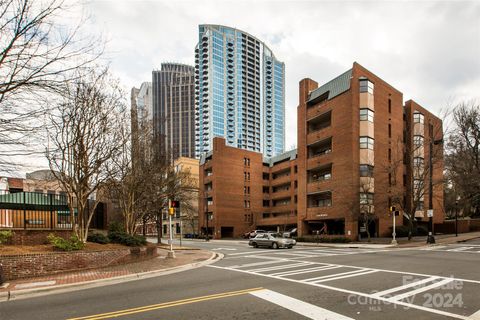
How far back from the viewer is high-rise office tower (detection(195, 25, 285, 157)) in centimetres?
14125

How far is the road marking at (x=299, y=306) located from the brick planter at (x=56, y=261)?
802 cm

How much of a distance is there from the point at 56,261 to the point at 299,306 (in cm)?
969

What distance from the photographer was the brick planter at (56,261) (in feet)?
37.7

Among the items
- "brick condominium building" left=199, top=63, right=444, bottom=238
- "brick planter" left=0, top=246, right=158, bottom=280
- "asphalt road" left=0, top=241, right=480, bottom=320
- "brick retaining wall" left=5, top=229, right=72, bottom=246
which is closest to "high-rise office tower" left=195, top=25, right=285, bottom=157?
"brick condominium building" left=199, top=63, right=444, bottom=238

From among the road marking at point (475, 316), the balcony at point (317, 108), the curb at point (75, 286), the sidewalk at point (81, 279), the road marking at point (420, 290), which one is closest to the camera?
the road marking at point (475, 316)

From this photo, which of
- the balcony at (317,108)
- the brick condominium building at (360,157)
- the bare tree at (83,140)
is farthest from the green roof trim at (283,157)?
the bare tree at (83,140)

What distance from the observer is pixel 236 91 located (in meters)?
151

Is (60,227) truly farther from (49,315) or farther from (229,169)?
(229,169)

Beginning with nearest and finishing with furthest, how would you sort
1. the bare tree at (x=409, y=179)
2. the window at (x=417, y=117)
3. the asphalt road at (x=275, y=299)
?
the asphalt road at (x=275, y=299), the bare tree at (x=409, y=179), the window at (x=417, y=117)

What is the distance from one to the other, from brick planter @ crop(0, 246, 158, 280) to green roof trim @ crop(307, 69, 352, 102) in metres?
35.7

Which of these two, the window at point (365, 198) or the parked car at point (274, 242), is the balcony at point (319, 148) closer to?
the window at point (365, 198)

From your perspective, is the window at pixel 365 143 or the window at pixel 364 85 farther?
the window at pixel 364 85

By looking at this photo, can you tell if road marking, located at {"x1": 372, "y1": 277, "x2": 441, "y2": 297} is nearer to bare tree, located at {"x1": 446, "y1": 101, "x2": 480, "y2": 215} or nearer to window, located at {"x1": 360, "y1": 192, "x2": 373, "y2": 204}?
window, located at {"x1": 360, "y1": 192, "x2": 373, "y2": 204}

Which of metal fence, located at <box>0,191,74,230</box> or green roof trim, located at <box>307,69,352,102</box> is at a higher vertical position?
green roof trim, located at <box>307,69,352,102</box>
